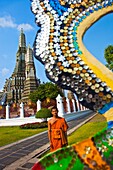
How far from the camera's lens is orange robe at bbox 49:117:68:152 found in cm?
313

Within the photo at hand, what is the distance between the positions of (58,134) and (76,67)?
195 cm

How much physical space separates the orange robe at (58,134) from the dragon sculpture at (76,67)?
1826mm

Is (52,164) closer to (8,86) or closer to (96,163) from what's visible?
(96,163)

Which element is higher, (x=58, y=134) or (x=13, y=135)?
(x=58, y=134)

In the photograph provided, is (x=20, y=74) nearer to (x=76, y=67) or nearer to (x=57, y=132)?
(x=57, y=132)

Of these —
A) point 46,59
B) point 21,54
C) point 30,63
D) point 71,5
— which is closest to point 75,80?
point 46,59

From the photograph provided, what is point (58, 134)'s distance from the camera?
3145mm

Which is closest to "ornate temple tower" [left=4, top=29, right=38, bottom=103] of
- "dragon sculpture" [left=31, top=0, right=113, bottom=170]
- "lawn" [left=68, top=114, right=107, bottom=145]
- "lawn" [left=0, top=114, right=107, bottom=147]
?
"lawn" [left=0, top=114, right=107, bottom=147]

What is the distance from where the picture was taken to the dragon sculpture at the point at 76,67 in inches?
42.3

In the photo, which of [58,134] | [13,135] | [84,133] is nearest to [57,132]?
[58,134]

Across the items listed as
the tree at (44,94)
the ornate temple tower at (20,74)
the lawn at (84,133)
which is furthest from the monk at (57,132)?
the ornate temple tower at (20,74)

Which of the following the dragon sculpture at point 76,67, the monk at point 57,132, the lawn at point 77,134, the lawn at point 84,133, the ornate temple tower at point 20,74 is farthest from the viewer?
the ornate temple tower at point 20,74

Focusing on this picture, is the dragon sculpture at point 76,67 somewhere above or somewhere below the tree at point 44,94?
below

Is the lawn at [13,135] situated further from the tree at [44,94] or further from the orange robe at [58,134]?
the tree at [44,94]
